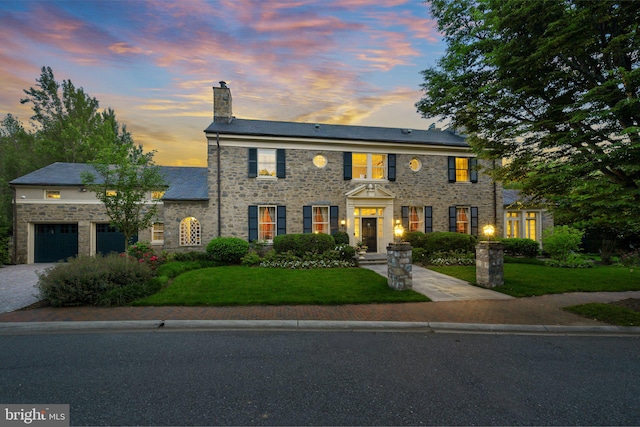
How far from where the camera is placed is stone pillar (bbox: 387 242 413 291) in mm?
7871

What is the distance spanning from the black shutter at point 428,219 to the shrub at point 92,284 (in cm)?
1380

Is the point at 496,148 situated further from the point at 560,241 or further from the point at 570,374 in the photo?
the point at 560,241

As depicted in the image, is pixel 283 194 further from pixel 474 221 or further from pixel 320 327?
pixel 474 221

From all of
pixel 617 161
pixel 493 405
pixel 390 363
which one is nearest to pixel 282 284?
pixel 390 363

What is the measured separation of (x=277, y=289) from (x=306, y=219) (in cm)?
699

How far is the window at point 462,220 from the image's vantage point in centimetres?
1630

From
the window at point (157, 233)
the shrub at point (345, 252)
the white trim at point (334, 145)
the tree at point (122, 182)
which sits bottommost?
the shrub at point (345, 252)

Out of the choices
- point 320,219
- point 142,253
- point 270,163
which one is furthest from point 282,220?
Result: point 142,253

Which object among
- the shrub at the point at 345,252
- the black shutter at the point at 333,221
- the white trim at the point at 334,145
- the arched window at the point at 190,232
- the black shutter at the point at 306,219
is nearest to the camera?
the shrub at the point at 345,252

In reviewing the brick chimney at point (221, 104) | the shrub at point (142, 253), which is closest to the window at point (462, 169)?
the brick chimney at point (221, 104)

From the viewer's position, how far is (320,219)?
48.7ft

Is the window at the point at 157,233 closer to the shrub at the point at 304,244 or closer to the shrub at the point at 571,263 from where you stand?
the shrub at the point at 304,244

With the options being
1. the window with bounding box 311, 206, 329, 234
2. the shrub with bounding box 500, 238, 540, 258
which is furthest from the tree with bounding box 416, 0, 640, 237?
the shrub with bounding box 500, 238, 540, 258

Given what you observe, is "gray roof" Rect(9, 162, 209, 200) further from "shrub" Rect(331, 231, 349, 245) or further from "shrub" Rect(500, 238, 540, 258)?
"shrub" Rect(500, 238, 540, 258)
